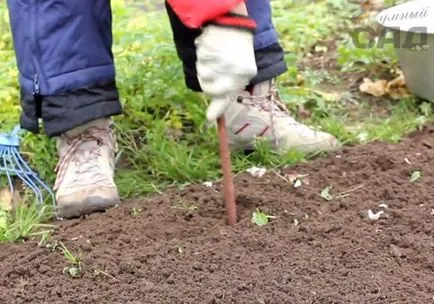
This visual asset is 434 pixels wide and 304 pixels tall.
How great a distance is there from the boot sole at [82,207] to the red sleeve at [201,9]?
499mm

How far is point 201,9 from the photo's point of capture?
74.9 inches

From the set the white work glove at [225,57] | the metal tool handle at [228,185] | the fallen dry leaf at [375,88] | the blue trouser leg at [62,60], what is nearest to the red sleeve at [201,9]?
the white work glove at [225,57]

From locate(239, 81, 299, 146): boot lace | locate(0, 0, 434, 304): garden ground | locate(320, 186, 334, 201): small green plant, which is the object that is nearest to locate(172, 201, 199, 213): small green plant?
Result: locate(0, 0, 434, 304): garden ground

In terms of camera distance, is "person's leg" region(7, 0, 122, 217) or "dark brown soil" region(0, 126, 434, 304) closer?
"dark brown soil" region(0, 126, 434, 304)

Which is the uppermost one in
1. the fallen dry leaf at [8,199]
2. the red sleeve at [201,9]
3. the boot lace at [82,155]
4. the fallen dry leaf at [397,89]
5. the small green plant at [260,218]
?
the red sleeve at [201,9]

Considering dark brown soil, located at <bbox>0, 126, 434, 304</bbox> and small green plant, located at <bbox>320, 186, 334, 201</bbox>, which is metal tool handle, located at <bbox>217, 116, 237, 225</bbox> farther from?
small green plant, located at <bbox>320, 186, 334, 201</bbox>

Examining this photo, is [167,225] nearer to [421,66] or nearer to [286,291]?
[286,291]

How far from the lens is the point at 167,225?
2.08 metres

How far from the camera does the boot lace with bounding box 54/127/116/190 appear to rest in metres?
2.28

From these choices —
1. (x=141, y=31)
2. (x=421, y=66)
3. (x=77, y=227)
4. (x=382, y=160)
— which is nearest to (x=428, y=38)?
(x=421, y=66)

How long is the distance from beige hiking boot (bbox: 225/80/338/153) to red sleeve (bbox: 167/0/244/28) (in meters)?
0.58

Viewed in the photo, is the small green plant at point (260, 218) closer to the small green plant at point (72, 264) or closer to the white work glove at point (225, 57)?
the white work glove at point (225, 57)

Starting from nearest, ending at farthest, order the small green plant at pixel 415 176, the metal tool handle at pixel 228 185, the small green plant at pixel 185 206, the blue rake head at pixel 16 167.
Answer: the metal tool handle at pixel 228 185, the small green plant at pixel 185 206, the small green plant at pixel 415 176, the blue rake head at pixel 16 167

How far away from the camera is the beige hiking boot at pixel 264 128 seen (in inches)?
98.1
